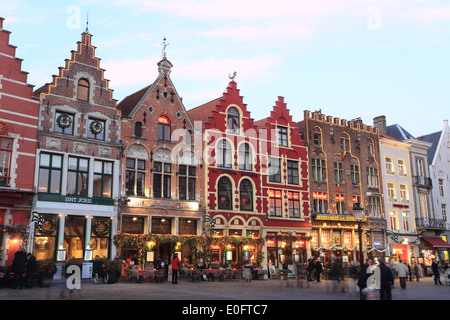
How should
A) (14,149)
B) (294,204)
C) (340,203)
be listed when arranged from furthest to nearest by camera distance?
(340,203) < (294,204) < (14,149)

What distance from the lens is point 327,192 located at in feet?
129

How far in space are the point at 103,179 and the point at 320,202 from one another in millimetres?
18722

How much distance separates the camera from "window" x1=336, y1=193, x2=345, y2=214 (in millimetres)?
39588

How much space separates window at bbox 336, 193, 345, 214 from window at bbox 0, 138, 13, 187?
1019 inches

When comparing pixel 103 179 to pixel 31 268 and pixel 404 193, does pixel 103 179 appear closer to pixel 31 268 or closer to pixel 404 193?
pixel 31 268

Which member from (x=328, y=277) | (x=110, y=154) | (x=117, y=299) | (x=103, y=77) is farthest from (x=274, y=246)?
(x=117, y=299)

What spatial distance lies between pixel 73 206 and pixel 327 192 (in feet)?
70.4

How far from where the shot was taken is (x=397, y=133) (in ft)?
163

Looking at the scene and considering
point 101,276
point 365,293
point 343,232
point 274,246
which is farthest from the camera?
point 343,232

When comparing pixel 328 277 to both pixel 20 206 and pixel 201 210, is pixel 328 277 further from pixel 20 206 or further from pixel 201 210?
pixel 20 206

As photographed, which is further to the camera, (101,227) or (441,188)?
(441,188)

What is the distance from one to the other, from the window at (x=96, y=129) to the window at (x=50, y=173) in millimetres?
2452

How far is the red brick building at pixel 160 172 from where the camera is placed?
28.8 metres

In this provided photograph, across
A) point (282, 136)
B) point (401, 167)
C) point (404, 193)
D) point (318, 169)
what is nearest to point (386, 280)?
point (282, 136)
